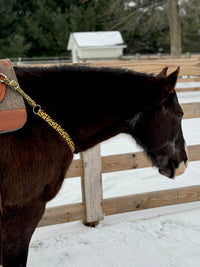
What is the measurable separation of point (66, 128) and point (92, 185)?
133 centimetres

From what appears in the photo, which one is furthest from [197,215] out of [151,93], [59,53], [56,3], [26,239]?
[56,3]

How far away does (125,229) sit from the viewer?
9.57ft

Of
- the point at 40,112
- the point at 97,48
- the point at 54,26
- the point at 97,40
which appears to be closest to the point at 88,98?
the point at 40,112

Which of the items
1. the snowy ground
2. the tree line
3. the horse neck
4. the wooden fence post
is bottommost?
the tree line

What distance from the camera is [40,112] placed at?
5.24 feet

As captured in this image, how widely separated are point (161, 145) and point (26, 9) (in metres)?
31.9

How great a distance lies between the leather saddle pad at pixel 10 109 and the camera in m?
1.46

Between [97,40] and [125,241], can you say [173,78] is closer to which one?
[125,241]

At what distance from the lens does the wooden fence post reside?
2.91 m

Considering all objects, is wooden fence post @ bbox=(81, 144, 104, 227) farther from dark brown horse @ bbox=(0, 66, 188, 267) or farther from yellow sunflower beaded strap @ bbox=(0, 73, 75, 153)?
yellow sunflower beaded strap @ bbox=(0, 73, 75, 153)

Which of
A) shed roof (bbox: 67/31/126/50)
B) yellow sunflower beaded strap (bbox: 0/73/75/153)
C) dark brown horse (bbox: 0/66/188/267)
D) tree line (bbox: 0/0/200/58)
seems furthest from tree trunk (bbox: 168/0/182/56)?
yellow sunflower beaded strap (bbox: 0/73/75/153)

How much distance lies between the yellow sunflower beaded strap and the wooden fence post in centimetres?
116

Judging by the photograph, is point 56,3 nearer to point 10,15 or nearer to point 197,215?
point 10,15

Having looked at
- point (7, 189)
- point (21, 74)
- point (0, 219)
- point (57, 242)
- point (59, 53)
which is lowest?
point (59, 53)
